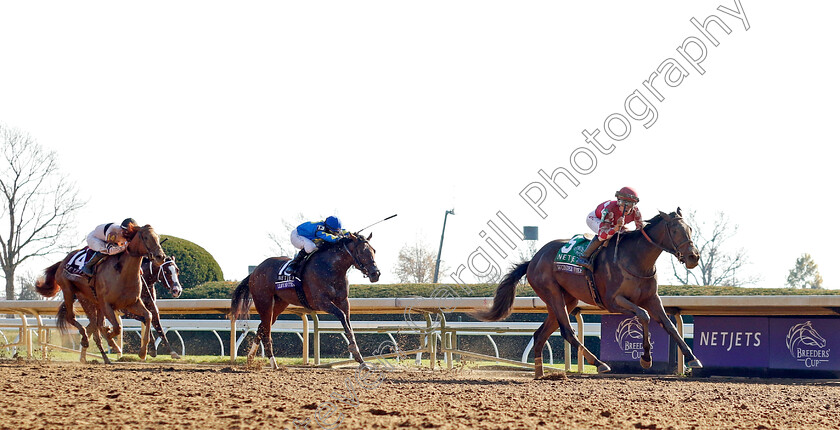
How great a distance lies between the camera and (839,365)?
9758 mm

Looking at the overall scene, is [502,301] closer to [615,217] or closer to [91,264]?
[615,217]

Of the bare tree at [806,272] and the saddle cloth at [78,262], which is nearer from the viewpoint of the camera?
the saddle cloth at [78,262]

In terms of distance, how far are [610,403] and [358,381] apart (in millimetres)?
2691

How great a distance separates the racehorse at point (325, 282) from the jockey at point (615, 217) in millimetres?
2457

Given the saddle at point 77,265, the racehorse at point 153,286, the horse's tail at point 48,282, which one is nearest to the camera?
the saddle at point 77,265

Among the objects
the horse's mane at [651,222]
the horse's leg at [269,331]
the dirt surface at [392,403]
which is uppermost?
the horse's mane at [651,222]

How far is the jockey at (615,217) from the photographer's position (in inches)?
360

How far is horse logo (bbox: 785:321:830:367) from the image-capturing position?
9.91m

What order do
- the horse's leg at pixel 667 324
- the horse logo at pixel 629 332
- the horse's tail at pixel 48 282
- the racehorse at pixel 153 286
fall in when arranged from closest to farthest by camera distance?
the horse's leg at pixel 667 324 → the horse logo at pixel 629 332 → the racehorse at pixel 153 286 → the horse's tail at pixel 48 282

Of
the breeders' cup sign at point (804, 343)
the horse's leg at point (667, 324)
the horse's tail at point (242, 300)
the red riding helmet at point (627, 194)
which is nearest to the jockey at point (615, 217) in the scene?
the red riding helmet at point (627, 194)

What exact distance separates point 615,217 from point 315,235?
3.67m

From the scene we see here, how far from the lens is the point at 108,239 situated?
36.1 feet

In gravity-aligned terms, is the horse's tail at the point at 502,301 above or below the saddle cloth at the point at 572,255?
below

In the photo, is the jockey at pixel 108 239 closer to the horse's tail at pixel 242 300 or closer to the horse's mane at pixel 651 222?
the horse's tail at pixel 242 300
